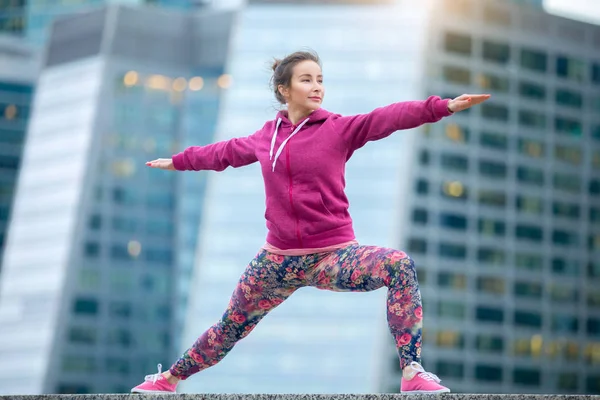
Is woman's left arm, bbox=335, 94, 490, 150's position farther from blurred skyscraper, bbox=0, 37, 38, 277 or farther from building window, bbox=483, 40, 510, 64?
blurred skyscraper, bbox=0, 37, 38, 277

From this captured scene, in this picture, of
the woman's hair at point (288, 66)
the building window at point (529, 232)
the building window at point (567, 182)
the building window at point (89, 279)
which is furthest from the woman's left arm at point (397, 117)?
the building window at point (567, 182)

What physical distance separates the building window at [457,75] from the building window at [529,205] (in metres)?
11.5

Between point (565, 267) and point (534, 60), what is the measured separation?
1915 centimetres

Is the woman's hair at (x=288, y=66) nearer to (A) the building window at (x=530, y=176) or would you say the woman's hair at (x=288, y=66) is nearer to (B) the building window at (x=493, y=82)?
(A) the building window at (x=530, y=176)

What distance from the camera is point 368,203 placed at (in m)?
99.1

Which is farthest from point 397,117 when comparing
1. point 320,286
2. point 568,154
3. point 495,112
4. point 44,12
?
point 44,12

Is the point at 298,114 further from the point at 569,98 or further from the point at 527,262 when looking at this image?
the point at 569,98

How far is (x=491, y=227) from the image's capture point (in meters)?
104

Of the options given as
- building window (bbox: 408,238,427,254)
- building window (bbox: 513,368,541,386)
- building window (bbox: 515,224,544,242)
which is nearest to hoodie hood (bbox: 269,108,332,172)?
building window (bbox: 408,238,427,254)

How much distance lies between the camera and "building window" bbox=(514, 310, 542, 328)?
104438 mm

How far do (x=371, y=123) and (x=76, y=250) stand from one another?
3990 inches

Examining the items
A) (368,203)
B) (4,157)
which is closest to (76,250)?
(4,157)

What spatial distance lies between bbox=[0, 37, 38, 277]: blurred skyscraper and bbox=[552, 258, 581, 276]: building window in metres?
52.2

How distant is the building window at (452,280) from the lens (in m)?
100
